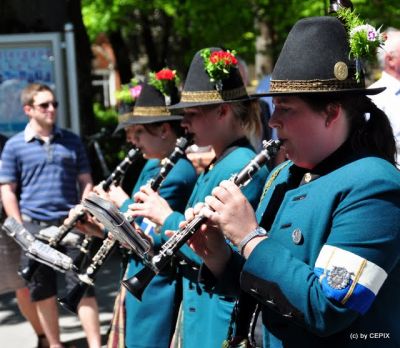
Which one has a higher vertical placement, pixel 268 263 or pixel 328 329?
pixel 268 263

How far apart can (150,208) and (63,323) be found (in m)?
3.41

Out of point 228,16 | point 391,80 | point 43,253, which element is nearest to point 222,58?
point 43,253

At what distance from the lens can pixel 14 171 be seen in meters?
5.23

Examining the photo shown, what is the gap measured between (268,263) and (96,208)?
929 millimetres

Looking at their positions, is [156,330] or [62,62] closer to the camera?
[156,330]

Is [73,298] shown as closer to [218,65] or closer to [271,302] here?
[218,65]

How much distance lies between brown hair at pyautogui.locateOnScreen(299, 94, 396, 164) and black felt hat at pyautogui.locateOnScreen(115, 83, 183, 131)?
187cm

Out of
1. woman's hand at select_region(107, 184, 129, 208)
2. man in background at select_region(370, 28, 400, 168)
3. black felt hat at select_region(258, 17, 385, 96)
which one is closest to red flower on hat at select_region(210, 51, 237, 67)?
woman's hand at select_region(107, 184, 129, 208)

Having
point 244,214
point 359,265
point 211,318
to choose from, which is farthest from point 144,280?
point 359,265

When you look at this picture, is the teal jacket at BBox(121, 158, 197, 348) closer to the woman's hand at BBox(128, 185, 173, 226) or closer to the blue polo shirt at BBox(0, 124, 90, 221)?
the woman's hand at BBox(128, 185, 173, 226)

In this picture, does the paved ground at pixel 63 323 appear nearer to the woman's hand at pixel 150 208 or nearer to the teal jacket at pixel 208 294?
the teal jacket at pixel 208 294

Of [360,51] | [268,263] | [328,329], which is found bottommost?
[328,329]

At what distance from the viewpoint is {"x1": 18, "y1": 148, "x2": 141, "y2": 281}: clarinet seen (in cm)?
395

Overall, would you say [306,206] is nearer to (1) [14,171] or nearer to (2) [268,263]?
(2) [268,263]
